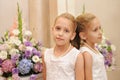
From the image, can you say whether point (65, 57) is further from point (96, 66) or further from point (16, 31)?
point (16, 31)

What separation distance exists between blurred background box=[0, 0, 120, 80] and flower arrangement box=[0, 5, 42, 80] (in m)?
0.51

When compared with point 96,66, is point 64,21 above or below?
above

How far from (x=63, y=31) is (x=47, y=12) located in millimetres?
864

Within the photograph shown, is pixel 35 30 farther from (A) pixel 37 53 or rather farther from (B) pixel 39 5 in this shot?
(A) pixel 37 53

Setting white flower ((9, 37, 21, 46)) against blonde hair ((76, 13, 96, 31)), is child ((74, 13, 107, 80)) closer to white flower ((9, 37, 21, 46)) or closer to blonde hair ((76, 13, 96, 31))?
blonde hair ((76, 13, 96, 31))

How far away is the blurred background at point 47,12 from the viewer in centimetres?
216

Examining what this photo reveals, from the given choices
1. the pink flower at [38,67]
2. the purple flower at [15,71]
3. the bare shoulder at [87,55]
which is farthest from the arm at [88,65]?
the purple flower at [15,71]

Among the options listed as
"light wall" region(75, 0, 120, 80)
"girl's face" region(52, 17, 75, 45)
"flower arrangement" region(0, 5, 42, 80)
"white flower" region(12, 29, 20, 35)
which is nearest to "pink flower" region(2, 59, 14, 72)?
"flower arrangement" region(0, 5, 42, 80)

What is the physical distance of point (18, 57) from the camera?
1.56 meters

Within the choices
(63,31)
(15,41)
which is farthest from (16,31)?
(63,31)

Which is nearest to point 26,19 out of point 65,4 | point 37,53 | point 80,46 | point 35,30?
point 35,30

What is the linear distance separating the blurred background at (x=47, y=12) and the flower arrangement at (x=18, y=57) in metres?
0.51

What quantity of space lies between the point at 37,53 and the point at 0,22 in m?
0.66

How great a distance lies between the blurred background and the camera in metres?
2.16
